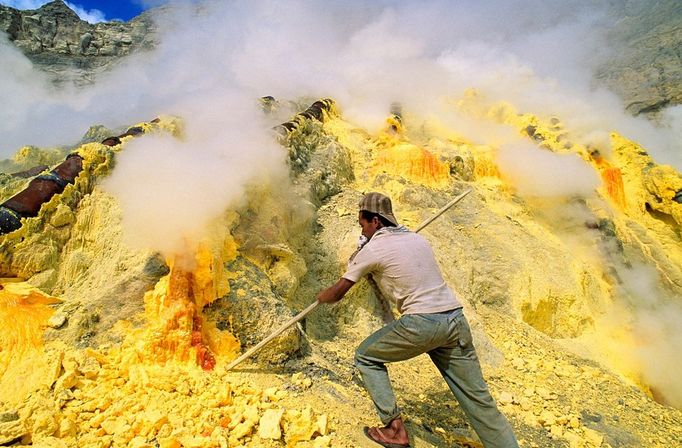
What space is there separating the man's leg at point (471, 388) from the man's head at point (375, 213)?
71 cm

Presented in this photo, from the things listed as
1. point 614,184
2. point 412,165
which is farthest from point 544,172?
point 412,165

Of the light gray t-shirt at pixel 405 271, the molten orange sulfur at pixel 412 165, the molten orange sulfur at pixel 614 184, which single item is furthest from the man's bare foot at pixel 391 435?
the molten orange sulfur at pixel 614 184

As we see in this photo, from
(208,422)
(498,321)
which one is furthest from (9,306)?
(498,321)

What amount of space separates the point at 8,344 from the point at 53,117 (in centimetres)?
1392

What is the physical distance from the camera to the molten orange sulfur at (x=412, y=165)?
759 centimetres

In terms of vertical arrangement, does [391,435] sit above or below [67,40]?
below

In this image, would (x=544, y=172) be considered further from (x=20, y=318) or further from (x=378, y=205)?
Result: (x=20, y=318)

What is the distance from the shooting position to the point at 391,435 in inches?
96.3

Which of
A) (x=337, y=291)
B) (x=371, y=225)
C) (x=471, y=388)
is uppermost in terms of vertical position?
(x=371, y=225)

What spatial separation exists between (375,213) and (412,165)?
5.23 meters

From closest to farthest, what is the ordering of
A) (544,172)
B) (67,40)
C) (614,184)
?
(544,172) → (614,184) → (67,40)

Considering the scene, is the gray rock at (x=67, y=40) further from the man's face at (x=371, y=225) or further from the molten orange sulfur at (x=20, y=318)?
the man's face at (x=371, y=225)

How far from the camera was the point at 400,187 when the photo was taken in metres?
7.16

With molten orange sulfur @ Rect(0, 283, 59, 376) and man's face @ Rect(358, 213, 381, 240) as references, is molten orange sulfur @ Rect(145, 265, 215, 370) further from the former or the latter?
man's face @ Rect(358, 213, 381, 240)
